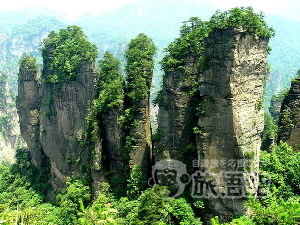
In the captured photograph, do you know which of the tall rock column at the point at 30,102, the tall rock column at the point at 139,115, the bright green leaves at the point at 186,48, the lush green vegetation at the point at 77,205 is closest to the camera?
the lush green vegetation at the point at 77,205

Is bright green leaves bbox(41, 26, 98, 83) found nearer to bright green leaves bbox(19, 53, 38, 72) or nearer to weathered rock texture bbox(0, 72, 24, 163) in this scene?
bright green leaves bbox(19, 53, 38, 72)

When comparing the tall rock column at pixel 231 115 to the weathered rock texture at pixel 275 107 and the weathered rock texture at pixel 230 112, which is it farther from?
the weathered rock texture at pixel 275 107

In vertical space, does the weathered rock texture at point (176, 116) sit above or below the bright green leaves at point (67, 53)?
below

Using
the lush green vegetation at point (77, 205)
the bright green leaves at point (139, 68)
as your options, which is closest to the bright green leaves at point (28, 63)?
the lush green vegetation at point (77, 205)

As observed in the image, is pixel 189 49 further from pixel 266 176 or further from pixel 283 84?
pixel 283 84

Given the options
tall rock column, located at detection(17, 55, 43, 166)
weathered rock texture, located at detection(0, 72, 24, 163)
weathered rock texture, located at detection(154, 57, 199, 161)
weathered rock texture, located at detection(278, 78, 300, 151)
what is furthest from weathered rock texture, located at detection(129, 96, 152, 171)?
weathered rock texture, located at detection(0, 72, 24, 163)

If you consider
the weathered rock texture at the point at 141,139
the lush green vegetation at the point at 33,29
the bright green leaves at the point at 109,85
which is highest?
the lush green vegetation at the point at 33,29

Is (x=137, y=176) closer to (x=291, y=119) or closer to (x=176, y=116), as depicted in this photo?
(x=176, y=116)

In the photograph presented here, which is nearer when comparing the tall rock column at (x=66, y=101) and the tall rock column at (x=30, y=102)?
the tall rock column at (x=66, y=101)
